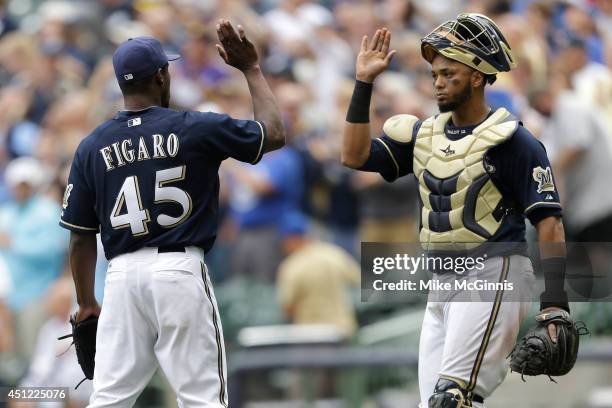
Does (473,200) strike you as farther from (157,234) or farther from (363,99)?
(157,234)

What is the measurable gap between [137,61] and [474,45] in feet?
5.56

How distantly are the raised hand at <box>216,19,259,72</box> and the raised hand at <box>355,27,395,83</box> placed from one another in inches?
22.4

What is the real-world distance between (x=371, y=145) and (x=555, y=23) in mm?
6738

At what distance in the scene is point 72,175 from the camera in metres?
7.05

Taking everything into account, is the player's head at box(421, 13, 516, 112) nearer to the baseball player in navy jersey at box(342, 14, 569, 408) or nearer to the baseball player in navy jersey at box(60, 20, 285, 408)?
the baseball player in navy jersey at box(342, 14, 569, 408)

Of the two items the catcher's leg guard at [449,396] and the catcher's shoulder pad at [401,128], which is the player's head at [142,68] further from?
the catcher's leg guard at [449,396]

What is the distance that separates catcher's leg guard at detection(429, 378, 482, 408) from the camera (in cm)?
661

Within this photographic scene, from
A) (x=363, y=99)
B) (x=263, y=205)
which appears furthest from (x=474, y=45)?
(x=263, y=205)

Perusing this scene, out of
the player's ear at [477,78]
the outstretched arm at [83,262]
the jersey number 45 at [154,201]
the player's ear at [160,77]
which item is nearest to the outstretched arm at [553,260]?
the player's ear at [477,78]

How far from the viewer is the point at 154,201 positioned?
682cm

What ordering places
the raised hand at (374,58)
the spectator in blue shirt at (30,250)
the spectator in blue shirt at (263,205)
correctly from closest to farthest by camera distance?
1. the raised hand at (374,58)
2. the spectator in blue shirt at (263,205)
3. the spectator in blue shirt at (30,250)

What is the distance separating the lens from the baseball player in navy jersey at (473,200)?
263 inches

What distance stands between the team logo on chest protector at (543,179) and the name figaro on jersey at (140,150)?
177cm

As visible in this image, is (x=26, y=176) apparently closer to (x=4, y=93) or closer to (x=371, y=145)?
(x=4, y=93)
